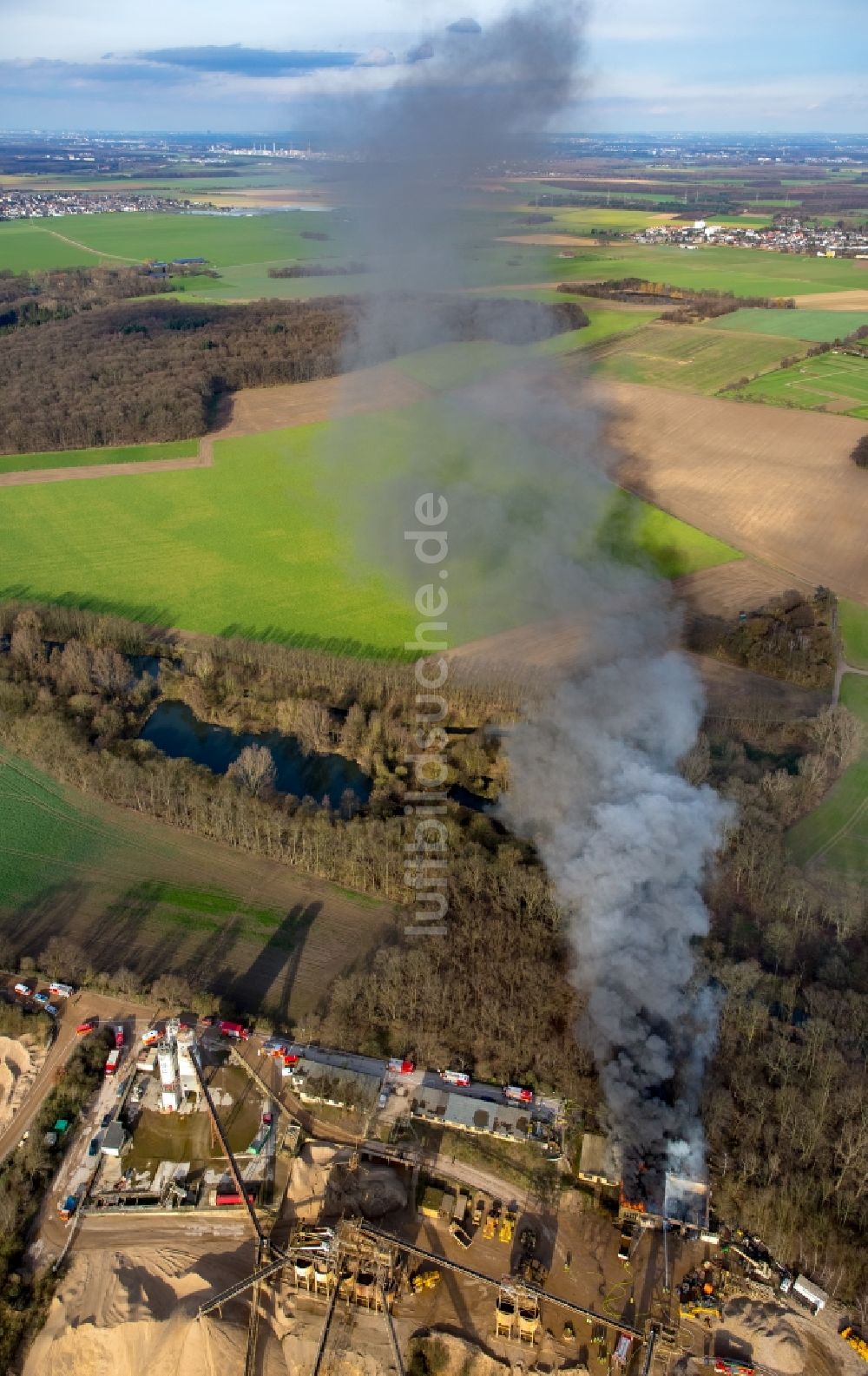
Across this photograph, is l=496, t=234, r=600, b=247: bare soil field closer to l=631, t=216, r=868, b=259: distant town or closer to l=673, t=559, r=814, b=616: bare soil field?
l=673, t=559, r=814, b=616: bare soil field

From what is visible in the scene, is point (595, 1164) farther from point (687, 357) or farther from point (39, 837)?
point (687, 357)

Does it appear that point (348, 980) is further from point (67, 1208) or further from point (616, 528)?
point (616, 528)

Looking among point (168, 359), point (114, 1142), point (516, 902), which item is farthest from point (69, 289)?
point (114, 1142)

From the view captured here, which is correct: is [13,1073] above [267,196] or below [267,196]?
below

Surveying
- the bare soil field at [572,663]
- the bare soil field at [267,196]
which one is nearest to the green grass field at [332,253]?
the bare soil field at [267,196]

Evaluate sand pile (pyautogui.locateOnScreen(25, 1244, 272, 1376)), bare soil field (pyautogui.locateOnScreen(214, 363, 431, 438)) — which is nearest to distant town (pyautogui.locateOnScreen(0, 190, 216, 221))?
bare soil field (pyautogui.locateOnScreen(214, 363, 431, 438))

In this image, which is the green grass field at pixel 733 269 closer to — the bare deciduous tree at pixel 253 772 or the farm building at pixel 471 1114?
the bare deciduous tree at pixel 253 772
